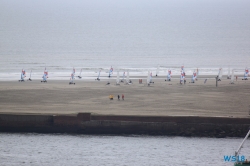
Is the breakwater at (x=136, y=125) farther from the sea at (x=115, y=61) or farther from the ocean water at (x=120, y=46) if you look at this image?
the ocean water at (x=120, y=46)

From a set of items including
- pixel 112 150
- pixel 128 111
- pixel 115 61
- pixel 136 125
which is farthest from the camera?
pixel 115 61

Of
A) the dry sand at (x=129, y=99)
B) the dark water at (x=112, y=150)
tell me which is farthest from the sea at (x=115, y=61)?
the dry sand at (x=129, y=99)

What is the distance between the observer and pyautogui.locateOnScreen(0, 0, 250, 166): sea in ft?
101

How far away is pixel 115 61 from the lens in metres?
107

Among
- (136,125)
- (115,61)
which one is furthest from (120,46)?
(136,125)

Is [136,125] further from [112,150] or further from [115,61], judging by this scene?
Result: [115,61]

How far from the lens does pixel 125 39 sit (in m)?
162

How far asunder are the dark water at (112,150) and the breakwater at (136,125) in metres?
0.57

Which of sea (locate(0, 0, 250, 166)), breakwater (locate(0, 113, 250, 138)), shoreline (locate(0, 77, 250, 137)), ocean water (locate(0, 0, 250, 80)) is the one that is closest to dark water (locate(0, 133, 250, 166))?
sea (locate(0, 0, 250, 166))

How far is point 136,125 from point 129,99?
291 inches

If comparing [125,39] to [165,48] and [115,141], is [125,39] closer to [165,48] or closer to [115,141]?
[165,48]

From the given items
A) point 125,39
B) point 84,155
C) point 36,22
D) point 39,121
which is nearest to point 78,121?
point 39,121

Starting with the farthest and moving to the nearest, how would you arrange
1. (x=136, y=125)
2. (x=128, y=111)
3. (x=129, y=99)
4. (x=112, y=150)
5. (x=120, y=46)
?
(x=120, y=46) → (x=129, y=99) → (x=128, y=111) → (x=136, y=125) → (x=112, y=150)

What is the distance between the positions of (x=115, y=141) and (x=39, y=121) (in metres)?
4.38
